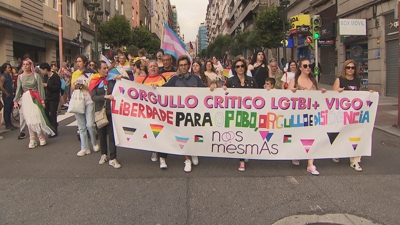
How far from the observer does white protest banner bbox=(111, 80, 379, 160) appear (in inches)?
202

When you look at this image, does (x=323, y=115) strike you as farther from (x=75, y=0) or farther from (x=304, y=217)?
(x=75, y=0)

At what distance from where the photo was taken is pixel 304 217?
3547 mm

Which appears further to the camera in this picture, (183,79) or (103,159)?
(103,159)

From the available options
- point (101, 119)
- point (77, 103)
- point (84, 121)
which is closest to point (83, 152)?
point (84, 121)

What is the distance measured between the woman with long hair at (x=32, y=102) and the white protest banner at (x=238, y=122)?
270 cm

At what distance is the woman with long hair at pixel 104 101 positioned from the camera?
17.7 feet

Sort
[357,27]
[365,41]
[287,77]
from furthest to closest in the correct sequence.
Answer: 1. [365,41]
2. [357,27]
3. [287,77]

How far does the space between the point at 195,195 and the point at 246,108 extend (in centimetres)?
168

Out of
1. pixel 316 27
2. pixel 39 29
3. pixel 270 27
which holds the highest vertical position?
pixel 270 27

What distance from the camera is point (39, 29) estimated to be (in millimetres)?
22438

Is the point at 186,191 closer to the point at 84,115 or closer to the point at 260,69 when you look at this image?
the point at 84,115

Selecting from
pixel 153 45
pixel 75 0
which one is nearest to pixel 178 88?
pixel 75 0

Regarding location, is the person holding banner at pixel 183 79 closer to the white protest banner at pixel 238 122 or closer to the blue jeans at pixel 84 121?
the white protest banner at pixel 238 122

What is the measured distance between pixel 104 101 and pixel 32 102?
2393 mm
